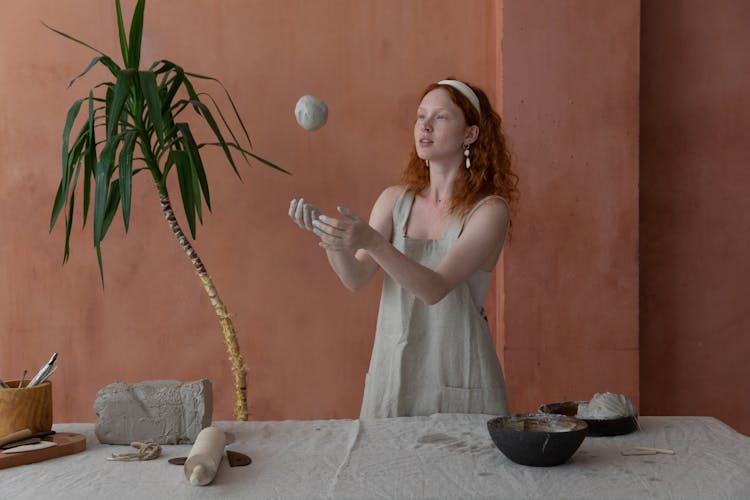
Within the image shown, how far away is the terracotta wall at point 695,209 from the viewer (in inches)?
132

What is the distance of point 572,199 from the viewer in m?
3.18

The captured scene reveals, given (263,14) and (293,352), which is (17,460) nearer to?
(293,352)

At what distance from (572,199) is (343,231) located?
1559 mm

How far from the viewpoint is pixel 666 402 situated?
343 centimetres

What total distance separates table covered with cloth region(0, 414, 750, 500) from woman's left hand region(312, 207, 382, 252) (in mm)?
443

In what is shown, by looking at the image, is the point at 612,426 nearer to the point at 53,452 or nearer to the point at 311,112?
the point at 53,452

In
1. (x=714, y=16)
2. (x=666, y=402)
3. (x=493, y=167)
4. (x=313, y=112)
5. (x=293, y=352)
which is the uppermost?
(x=714, y=16)

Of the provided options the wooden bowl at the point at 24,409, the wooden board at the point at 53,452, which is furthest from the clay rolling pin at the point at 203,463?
the wooden bowl at the point at 24,409

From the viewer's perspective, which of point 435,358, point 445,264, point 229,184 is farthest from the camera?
point 229,184

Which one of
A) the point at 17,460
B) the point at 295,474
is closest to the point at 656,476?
the point at 295,474

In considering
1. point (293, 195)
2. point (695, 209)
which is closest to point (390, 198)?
point (293, 195)

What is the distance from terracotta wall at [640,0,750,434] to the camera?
3363 mm

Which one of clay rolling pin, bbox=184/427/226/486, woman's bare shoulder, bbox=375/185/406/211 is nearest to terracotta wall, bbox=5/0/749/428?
woman's bare shoulder, bbox=375/185/406/211

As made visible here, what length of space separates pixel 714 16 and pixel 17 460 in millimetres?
3148
